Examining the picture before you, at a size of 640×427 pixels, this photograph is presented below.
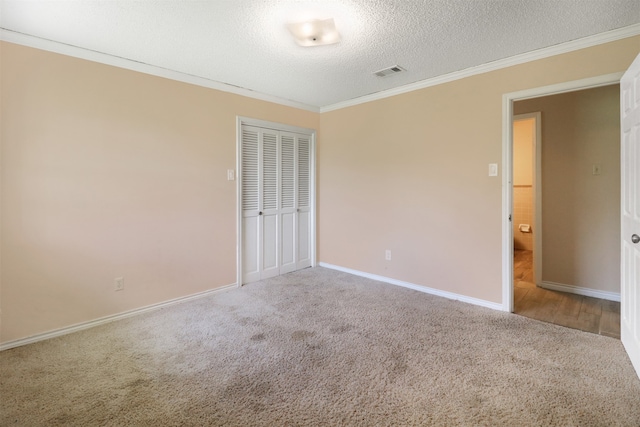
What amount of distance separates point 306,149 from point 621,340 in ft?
12.8

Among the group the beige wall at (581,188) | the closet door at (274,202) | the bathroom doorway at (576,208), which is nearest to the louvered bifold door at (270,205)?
the closet door at (274,202)

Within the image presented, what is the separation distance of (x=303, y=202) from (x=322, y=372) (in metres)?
2.85

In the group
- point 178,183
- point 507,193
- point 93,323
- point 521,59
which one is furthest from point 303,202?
point 521,59

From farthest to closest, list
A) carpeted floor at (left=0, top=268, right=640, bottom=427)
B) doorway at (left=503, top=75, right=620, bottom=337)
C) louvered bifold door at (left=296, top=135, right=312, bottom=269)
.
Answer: louvered bifold door at (left=296, top=135, right=312, bottom=269) < doorway at (left=503, top=75, right=620, bottom=337) < carpeted floor at (left=0, top=268, right=640, bottom=427)

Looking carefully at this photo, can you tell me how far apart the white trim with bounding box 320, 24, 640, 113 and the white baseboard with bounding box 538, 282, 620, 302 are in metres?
2.55

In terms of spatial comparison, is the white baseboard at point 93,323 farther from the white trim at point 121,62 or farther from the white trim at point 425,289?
the white trim at point 121,62

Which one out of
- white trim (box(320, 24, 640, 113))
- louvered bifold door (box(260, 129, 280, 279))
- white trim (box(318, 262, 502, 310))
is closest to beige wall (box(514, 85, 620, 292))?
white trim (box(320, 24, 640, 113))

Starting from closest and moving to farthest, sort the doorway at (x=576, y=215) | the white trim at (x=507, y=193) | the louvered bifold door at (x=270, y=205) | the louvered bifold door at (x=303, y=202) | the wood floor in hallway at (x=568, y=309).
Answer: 1. the wood floor in hallway at (x=568, y=309)
2. the white trim at (x=507, y=193)
3. the doorway at (x=576, y=215)
4. the louvered bifold door at (x=270, y=205)
5. the louvered bifold door at (x=303, y=202)

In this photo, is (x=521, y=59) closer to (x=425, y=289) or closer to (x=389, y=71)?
(x=389, y=71)

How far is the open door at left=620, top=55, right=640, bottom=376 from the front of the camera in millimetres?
1914

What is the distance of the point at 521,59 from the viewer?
2.78 meters

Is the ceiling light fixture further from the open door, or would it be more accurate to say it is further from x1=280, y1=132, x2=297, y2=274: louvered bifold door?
the open door

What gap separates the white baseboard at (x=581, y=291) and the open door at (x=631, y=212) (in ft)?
4.23

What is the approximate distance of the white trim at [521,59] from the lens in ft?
7.72
